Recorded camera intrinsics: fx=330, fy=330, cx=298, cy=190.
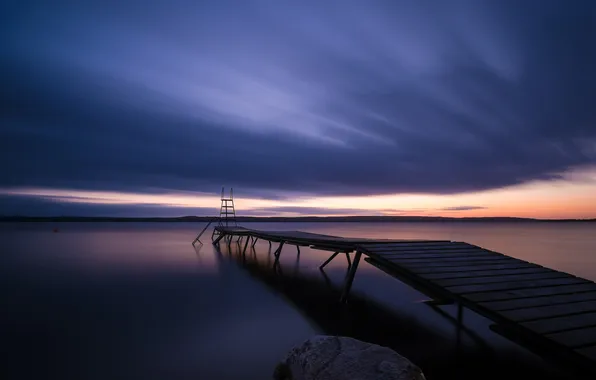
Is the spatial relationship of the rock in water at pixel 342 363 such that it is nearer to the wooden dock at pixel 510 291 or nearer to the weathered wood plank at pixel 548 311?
the wooden dock at pixel 510 291

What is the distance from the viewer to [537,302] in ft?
15.9

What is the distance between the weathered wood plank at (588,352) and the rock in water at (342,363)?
174 cm

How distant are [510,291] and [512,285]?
0.33 meters

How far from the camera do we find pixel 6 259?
19.1 meters

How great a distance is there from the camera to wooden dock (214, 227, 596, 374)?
3.74 metres

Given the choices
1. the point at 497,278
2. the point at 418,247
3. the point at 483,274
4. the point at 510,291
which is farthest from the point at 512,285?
the point at 418,247

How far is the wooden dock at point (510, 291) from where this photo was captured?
147 inches

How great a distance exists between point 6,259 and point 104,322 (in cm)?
1687

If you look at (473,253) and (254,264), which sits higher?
(473,253)

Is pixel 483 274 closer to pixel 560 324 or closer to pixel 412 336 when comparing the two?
pixel 412 336

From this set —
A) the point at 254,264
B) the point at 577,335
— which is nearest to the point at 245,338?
the point at 577,335

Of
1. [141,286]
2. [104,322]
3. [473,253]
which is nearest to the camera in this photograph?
[104,322]

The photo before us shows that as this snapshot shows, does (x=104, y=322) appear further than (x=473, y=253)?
No

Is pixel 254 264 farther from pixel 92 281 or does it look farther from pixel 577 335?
pixel 577 335
